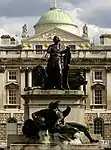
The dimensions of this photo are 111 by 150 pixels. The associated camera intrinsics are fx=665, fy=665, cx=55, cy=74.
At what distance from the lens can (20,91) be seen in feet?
271

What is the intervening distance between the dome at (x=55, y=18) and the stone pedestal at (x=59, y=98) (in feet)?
196

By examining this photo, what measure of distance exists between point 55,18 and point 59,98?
2418 inches

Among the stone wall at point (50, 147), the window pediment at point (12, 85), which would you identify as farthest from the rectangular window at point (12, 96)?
the stone wall at point (50, 147)

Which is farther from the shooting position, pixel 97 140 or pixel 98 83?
pixel 98 83

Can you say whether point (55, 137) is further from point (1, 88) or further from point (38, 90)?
point (1, 88)

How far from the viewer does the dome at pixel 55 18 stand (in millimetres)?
90812

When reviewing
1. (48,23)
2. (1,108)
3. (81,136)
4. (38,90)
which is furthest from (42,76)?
(48,23)

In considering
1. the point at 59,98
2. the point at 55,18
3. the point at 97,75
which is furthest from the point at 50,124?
the point at 55,18

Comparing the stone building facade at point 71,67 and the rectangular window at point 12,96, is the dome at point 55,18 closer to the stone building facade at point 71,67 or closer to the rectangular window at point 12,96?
the stone building facade at point 71,67

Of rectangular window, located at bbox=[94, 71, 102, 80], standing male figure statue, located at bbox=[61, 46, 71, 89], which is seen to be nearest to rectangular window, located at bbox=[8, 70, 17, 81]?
rectangular window, located at bbox=[94, 71, 102, 80]

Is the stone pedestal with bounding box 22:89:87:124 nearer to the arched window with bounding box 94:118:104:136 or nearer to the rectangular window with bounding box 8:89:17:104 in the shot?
the arched window with bounding box 94:118:104:136

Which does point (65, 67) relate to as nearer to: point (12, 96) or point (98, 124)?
point (98, 124)

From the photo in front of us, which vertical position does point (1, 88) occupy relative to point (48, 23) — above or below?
below

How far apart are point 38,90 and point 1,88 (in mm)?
51926
